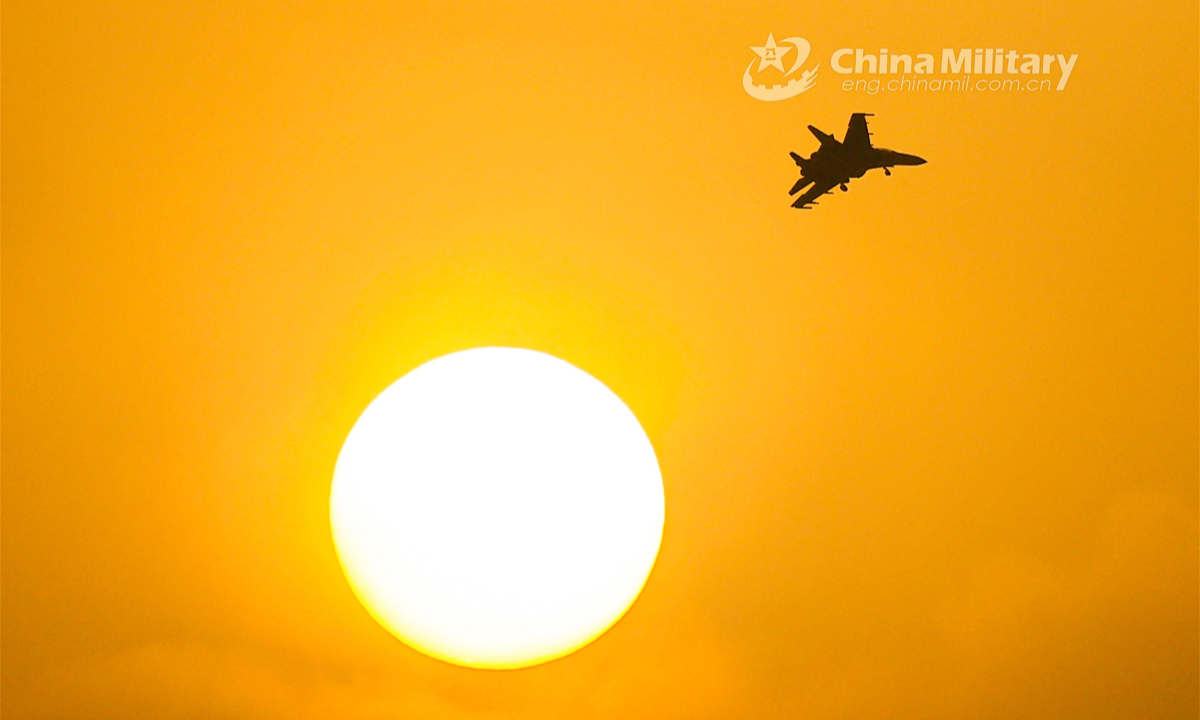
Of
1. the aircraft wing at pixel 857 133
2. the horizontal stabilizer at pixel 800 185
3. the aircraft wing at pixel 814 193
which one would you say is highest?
the aircraft wing at pixel 857 133

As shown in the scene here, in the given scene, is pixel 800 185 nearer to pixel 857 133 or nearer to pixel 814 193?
pixel 814 193

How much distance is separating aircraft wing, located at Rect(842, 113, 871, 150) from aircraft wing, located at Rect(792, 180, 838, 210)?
85mm

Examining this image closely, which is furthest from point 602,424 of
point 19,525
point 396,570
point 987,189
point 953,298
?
point 19,525

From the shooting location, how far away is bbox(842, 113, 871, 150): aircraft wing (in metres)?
1.83

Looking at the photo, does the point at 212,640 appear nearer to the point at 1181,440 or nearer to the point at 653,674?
the point at 653,674

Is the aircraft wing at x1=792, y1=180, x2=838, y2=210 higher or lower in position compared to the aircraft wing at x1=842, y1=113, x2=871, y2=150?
lower

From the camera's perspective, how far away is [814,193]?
184cm

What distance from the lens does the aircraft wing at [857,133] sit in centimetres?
183

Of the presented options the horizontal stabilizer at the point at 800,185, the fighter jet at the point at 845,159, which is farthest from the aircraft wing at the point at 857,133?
the horizontal stabilizer at the point at 800,185

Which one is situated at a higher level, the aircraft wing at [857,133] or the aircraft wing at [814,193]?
the aircraft wing at [857,133]

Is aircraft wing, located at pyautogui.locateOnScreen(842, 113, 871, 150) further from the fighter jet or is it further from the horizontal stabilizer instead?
the horizontal stabilizer

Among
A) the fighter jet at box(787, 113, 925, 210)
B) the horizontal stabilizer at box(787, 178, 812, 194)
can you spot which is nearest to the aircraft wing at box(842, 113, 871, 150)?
the fighter jet at box(787, 113, 925, 210)

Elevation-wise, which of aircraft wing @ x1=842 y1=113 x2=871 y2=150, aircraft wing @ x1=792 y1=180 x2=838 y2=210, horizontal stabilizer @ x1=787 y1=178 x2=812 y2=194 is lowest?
aircraft wing @ x1=792 y1=180 x2=838 y2=210

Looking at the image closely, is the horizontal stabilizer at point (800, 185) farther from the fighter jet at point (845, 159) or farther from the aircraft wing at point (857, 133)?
the aircraft wing at point (857, 133)
